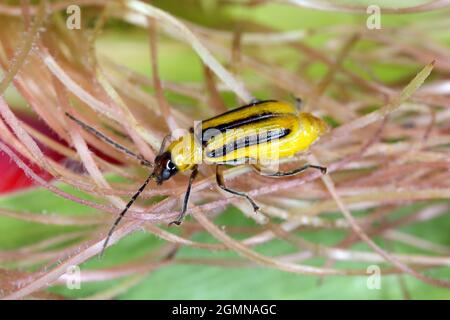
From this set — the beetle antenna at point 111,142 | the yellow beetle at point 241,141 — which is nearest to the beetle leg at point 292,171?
the yellow beetle at point 241,141

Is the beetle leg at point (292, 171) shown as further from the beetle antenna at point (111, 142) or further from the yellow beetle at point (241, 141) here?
the beetle antenna at point (111, 142)

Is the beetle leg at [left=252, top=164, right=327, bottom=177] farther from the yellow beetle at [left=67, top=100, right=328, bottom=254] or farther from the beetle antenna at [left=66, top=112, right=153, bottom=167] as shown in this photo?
the beetle antenna at [left=66, top=112, right=153, bottom=167]

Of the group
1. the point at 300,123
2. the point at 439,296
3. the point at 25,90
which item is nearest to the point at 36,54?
the point at 25,90

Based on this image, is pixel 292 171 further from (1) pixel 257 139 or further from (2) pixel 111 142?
(2) pixel 111 142

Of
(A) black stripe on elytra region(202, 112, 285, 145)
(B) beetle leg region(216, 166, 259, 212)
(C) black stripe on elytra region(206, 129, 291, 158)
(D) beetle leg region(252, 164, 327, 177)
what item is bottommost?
(B) beetle leg region(216, 166, 259, 212)

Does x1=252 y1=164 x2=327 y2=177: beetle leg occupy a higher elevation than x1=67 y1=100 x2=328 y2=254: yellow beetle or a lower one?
lower

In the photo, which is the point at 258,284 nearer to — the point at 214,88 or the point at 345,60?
the point at 214,88

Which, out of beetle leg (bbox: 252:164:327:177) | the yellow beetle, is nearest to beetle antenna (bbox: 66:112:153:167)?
the yellow beetle

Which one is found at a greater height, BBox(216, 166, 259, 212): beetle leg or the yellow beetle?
the yellow beetle

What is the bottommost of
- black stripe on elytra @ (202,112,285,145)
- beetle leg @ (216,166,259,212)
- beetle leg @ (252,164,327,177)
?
beetle leg @ (216,166,259,212)

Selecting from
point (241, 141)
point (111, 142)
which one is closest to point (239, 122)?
point (241, 141)
